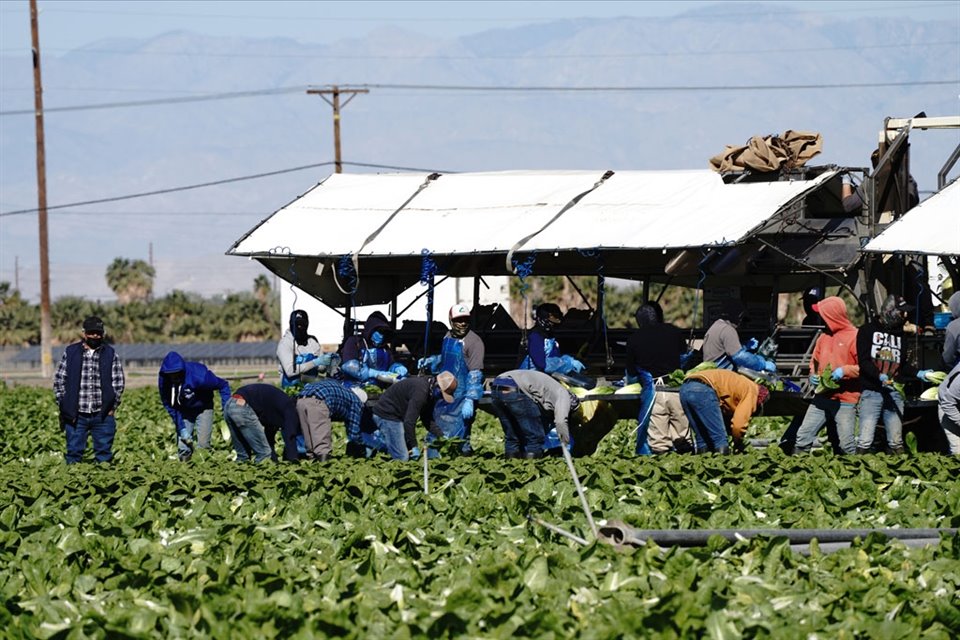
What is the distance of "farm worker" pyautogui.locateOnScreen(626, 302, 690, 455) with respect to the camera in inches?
631

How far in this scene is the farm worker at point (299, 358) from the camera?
56.7ft

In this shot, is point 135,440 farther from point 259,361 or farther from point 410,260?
point 259,361

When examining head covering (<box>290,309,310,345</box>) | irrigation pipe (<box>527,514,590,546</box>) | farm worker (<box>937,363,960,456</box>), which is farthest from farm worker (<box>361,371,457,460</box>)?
irrigation pipe (<box>527,514,590,546</box>)

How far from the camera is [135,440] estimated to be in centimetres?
2122

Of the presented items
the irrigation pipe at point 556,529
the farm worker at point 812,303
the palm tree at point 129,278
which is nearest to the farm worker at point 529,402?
the farm worker at point 812,303

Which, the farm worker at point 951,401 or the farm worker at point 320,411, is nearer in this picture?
the farm worker at point 951,401

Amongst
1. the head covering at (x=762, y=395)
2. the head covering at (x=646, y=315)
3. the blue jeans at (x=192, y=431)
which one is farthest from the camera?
the blue jeans at (x=192, y=431)

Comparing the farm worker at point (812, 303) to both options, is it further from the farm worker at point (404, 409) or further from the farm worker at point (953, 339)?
the farm worker at point (404, 409)

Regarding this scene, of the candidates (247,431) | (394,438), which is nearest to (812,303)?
(394,438)

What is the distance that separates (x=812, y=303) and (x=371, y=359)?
5.03 meters

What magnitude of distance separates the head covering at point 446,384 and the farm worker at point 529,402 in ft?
1.29

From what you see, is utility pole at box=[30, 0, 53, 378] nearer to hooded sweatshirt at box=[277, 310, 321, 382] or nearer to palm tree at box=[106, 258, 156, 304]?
hooded sweatshirt at box=[277, 310, 321, 382]

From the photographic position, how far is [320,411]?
15352 millimetres

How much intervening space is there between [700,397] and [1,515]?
6772 millimetres
